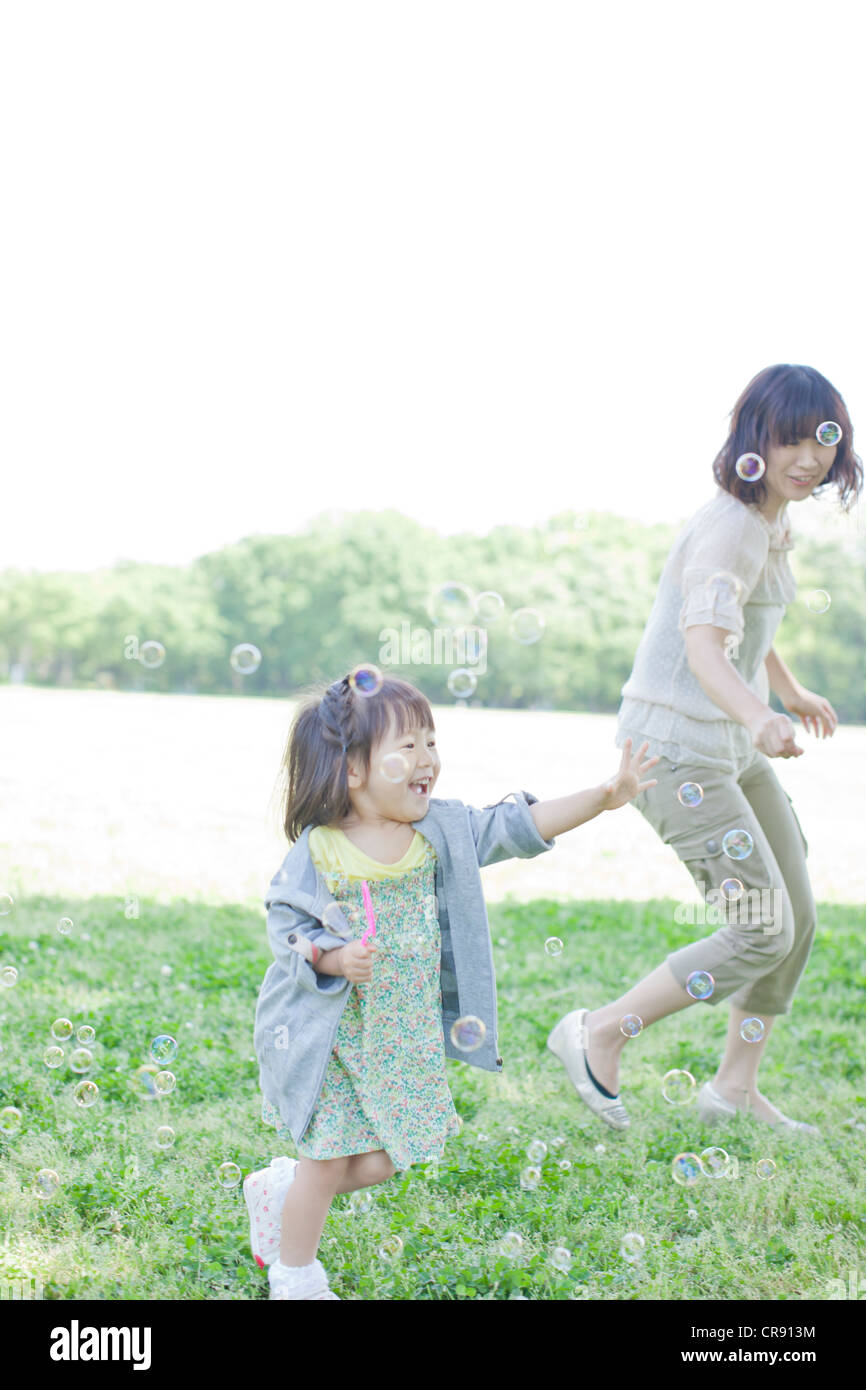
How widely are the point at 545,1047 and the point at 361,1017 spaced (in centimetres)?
205

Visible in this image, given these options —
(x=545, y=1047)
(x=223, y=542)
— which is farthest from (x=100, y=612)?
(x=545, y=1047)

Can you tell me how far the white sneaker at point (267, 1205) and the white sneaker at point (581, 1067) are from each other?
4.21ft

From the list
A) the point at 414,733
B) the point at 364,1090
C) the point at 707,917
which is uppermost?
the point at 414,733

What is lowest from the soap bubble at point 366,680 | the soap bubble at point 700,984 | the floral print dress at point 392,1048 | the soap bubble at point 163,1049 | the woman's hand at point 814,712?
the soap bubble at point 163,1049

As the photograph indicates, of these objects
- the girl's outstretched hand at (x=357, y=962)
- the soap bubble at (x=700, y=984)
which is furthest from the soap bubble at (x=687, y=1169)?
the girl's outstretched hand at (x=357, y=962)

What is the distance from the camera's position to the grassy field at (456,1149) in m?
2.81

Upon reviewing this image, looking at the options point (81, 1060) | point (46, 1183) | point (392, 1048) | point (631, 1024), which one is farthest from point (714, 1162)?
point (81, 1060)

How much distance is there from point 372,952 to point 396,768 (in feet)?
1.27

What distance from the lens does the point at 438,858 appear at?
2.85m

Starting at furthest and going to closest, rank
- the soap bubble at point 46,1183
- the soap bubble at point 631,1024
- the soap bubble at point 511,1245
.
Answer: the soap bubble at point 631,1024 → the soap bubble at point 46,1183 → the soap bubble at point 511,1245

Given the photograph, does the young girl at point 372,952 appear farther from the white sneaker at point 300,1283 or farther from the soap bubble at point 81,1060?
the soap bubble at point 81,1060

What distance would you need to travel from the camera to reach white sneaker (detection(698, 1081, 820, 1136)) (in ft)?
12.8

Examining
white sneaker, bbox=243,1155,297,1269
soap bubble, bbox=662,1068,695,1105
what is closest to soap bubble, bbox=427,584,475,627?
soap bubble, bbox=662,1068,695,1105
